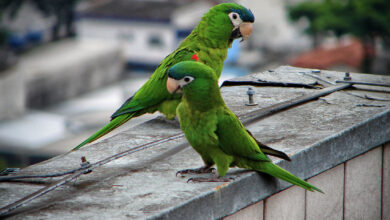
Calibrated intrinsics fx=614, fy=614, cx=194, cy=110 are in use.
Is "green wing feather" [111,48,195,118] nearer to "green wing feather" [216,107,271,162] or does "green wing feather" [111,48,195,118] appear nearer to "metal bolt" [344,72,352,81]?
"metal bolt" [344,72,352,81]

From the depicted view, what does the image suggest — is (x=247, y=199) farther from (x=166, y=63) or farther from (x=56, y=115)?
(x=56, y=115)

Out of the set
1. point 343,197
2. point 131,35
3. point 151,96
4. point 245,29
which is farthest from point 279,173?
point 131,35

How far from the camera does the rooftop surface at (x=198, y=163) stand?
184cm

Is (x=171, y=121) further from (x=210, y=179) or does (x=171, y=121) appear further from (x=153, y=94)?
(x=210, y=179)

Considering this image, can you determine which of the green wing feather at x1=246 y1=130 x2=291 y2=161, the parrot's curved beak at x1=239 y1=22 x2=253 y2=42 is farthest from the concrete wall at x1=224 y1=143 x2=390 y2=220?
the parrot's curved beak at x1=239 y1=22 x2=253 y2=42

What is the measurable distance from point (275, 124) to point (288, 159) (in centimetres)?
56

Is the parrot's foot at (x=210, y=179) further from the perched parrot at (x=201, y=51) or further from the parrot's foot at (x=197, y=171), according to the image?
the perched parrot at (x=201, y=51)

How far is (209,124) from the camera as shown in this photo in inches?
88.8

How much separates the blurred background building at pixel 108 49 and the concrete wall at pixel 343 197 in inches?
689

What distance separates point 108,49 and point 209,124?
26.8 m

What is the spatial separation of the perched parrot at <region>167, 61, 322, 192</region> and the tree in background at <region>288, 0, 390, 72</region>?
17974 mm

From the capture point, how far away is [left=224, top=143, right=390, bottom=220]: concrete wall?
216 centimetres

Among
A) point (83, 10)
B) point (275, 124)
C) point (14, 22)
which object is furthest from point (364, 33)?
point (275, 124)

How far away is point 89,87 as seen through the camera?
1099 inches
